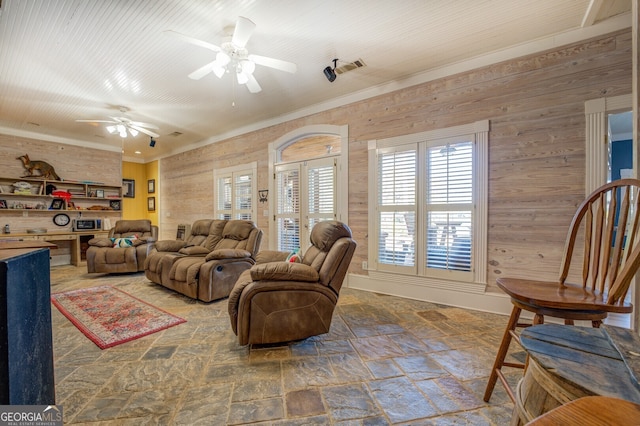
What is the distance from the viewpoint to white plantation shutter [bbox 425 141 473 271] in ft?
9.74

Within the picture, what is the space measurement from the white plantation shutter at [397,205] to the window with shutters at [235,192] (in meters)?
2.66

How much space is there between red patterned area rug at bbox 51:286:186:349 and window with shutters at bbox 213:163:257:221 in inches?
94.1

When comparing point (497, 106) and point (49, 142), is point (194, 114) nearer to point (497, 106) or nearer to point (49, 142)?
point (49, 142)

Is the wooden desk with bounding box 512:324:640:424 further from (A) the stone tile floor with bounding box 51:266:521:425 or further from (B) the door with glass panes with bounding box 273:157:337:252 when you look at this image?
(B) the door with glass panes with bounding box 273:157:337:252

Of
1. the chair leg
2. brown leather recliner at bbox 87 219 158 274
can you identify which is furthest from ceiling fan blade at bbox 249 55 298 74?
brown leather recliner at bbox 87 219 158 274

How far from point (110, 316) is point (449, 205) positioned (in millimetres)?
4013

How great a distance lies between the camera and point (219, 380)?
1705 millimetres

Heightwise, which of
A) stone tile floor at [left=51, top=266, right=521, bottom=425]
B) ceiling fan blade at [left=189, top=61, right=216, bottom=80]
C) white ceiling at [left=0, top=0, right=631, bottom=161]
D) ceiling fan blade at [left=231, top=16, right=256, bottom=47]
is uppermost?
white ceiling at [left=0, top=0, right=631, bottom=161]

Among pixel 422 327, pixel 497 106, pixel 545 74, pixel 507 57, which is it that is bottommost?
pixel 422 327

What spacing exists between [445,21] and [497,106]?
108 cm

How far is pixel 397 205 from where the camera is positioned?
343 cm

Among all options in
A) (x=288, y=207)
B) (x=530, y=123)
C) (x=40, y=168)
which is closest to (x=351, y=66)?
(x=530, y=123)

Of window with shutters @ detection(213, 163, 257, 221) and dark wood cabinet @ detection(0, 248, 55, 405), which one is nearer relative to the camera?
dark wood cabinet @ detection(0, 248, 55, 405)

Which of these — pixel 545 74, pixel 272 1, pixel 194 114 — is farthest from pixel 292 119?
pixel 545 74
